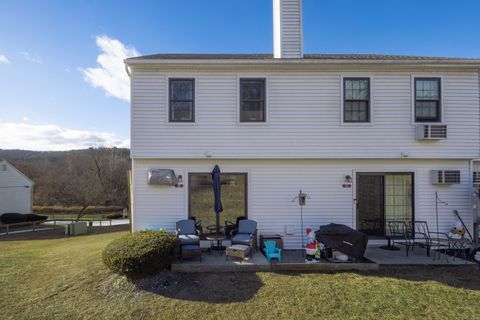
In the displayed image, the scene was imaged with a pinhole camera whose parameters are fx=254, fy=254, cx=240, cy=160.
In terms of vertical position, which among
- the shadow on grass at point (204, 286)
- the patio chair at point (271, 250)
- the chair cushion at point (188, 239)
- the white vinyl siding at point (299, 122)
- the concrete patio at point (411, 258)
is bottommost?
the shadow on grass at point (204, 286)

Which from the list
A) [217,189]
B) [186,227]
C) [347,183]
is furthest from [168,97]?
[347,183]

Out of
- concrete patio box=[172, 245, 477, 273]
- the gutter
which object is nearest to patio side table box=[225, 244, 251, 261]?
concrete patio box=[172, 245, 477, 273]

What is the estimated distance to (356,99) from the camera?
7.86m

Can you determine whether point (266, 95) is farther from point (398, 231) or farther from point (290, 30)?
point (398, 231)

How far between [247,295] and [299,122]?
5.00 metres

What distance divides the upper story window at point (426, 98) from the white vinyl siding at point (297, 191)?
1.40 meters

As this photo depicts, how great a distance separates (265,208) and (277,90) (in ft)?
12.0

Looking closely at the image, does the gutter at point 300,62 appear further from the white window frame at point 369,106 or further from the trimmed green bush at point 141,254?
the trimmed green bush at point 141,254

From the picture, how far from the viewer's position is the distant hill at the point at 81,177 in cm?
2953

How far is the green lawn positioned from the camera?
440 cm

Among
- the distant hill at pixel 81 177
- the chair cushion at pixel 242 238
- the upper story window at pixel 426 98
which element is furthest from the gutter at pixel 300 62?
the distant hill at pixel 81 177

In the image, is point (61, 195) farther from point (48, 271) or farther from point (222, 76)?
point (222, 76)

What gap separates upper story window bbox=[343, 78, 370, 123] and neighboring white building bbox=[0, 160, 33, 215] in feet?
93.8

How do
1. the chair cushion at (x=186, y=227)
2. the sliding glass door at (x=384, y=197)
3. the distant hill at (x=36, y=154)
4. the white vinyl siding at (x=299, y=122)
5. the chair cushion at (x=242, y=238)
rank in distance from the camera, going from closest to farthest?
the chair cushion at (x=242, y=238) < the chair cushion at (x=186, y=227) < the white vinyl siding at (x=299, y=122) < the sliding glass door at (x=384, y=197) < the distant hill at (x=36, y=154)
